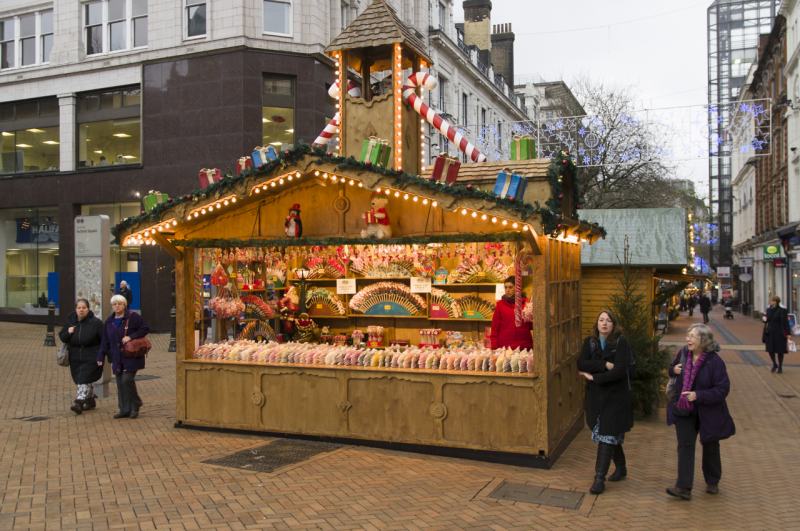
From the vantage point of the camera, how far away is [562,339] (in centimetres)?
945

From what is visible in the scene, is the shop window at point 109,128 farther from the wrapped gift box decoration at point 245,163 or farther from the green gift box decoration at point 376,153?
the green gift box decoration at point 376,153

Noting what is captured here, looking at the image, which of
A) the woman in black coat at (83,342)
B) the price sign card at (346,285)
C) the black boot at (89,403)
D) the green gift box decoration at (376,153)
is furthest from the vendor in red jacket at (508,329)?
the black boot at (89,403)

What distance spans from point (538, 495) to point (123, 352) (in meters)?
6.21

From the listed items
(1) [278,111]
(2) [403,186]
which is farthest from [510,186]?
(1) [278,111]

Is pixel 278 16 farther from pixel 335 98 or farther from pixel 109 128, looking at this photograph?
pixel 335 98

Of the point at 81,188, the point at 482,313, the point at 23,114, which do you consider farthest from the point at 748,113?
the point at 23,114

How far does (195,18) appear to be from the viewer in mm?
24188

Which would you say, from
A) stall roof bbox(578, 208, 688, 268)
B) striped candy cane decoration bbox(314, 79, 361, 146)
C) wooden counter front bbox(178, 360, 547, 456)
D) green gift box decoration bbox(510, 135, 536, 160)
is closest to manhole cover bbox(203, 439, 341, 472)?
wooden counter front bbox(178, 360, 547, 456)

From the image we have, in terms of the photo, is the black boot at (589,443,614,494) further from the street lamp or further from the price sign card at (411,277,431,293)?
the street lamp

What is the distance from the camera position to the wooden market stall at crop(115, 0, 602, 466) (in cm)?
827

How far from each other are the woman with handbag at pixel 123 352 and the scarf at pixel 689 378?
718 centimetres

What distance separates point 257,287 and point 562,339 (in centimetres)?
483

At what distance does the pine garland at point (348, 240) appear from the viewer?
27.5 feet

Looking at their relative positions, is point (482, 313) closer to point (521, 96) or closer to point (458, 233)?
point (458, 233)
